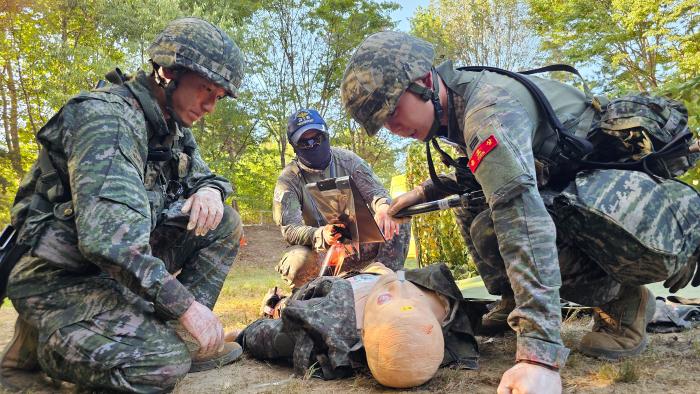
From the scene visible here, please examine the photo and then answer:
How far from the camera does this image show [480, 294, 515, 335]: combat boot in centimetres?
315

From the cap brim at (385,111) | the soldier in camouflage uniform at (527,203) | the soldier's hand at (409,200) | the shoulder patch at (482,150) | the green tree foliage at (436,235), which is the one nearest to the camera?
the soldier in camouflage uniform at (527,203)

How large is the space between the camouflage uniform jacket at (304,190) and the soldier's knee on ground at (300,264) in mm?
91

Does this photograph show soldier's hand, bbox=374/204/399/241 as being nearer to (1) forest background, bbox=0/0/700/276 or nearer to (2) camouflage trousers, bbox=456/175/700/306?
(2) camouflage trousers, bbox=456/175/700/306

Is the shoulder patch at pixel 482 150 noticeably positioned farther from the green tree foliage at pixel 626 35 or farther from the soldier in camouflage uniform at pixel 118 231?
the green tree foliage at pixel 626 35

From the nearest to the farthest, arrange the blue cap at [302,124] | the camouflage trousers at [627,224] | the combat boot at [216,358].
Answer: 1. the camouflage trousers at [627,224]
2. the combat boot at [216,358]
3. the blue cap at [302,124]

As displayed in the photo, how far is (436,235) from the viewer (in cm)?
801

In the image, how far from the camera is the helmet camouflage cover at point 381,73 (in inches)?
96.8

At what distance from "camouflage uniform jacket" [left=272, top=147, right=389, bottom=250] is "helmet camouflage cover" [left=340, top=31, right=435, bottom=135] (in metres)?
2.11

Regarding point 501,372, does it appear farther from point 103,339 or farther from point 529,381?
point 103,339

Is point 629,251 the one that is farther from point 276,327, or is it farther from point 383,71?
point 276,327

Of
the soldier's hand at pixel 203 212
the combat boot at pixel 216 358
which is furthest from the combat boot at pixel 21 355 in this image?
the soldier's hand at pixel 203 212

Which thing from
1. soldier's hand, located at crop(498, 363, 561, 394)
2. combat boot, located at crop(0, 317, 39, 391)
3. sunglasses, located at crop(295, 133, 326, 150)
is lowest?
combat boot, located at crop(0, 317, 39, 391)

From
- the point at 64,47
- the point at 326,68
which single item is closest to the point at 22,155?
the point at 64,47

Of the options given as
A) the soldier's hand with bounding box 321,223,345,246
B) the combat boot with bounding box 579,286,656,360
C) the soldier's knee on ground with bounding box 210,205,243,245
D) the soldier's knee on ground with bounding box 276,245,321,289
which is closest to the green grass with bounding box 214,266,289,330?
the soldier's knee on ground with bounding box 276,245,321,289
